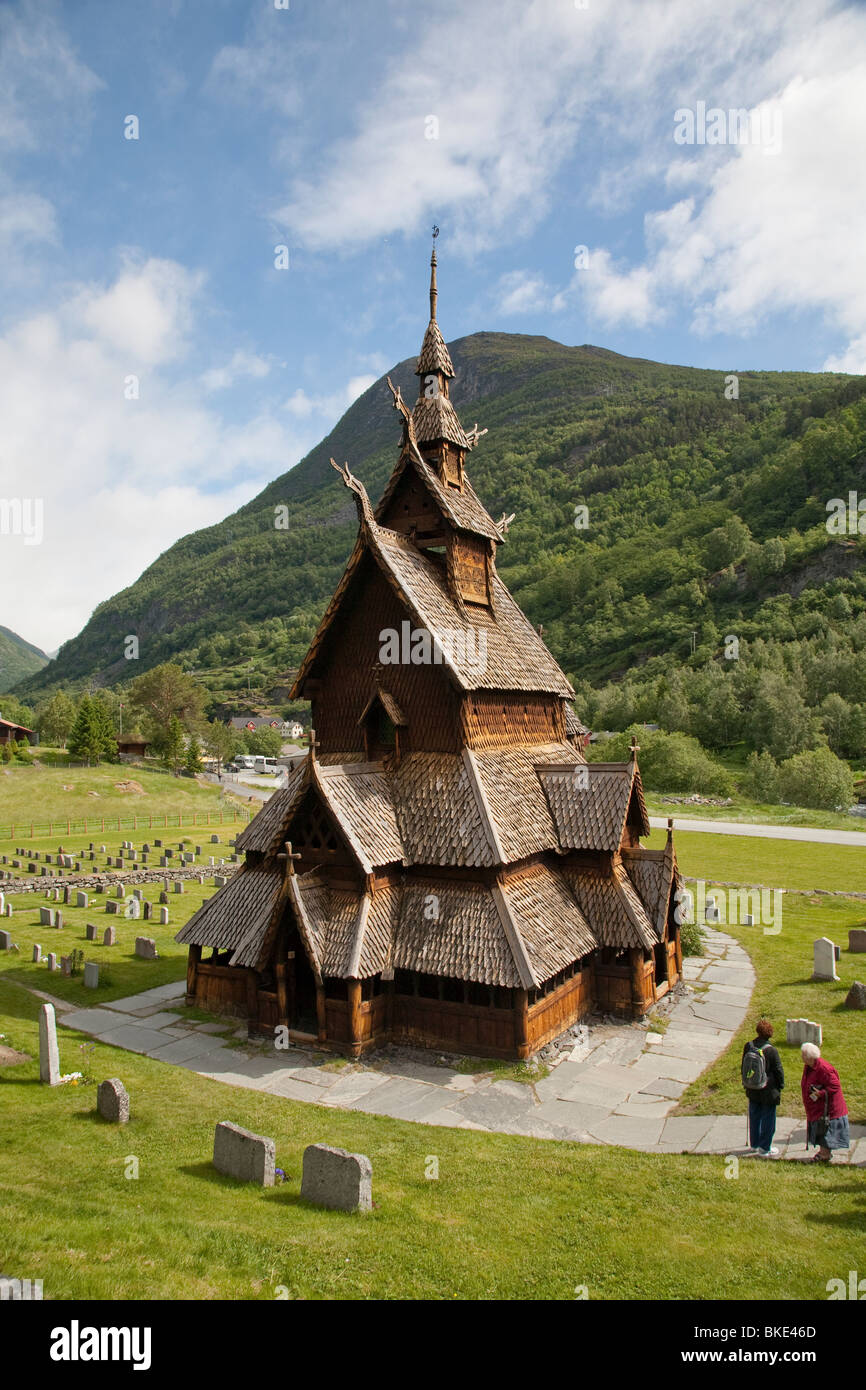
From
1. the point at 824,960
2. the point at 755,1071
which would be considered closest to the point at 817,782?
the point at 824,960

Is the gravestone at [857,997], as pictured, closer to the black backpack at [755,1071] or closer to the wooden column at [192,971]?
the black backpack at [755,1071]

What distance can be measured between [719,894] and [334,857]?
2071 centimetres

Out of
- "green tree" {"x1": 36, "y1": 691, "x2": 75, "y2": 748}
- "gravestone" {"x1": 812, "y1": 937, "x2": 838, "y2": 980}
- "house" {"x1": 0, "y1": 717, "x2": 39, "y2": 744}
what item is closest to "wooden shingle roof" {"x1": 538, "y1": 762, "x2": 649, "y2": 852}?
"gravestone" {"x1": 812, "y1": 937, "x2": 838, "y2": 980}

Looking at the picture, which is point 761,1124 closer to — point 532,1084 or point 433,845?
point 532,1084

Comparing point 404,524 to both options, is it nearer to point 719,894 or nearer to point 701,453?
point 719,894

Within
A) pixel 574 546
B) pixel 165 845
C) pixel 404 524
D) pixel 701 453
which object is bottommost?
pixel 165 845

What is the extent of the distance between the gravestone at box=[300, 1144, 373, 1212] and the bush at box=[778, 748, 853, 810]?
2378 inches

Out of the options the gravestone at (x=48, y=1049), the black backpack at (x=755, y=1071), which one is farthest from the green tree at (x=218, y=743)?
the black backpack at (x=755, y=1071)

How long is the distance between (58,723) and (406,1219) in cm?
10066

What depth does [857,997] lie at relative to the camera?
59.3 ft

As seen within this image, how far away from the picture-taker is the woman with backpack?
11.3 meters

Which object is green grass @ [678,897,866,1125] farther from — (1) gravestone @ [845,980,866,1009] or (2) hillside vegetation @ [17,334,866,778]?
(2) hillside vegetation @ [17,334,866,778]
